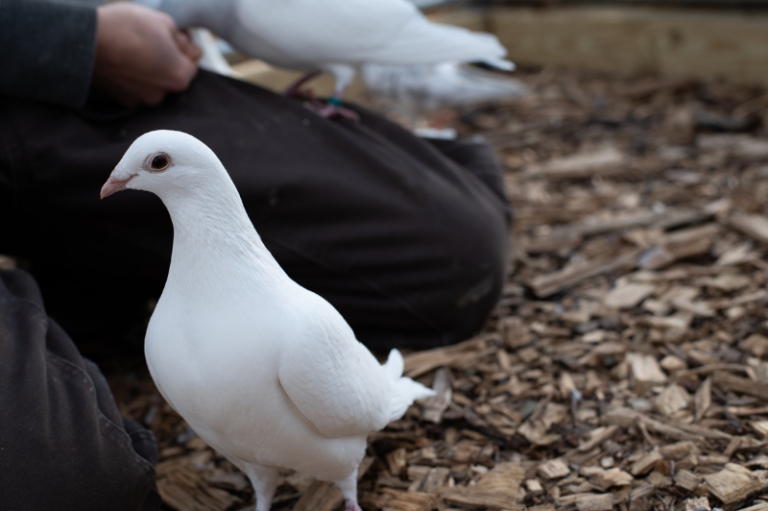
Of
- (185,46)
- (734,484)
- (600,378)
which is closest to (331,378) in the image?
(734,484)

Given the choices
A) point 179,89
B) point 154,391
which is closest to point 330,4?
point 179,89

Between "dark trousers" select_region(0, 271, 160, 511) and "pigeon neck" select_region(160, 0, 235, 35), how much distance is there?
3.21ft

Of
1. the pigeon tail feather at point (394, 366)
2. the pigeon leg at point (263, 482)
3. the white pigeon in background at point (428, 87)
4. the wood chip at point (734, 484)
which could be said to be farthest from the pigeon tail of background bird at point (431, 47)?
the wood chip at point (734, 484)

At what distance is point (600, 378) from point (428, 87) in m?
1.94

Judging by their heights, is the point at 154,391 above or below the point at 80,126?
below

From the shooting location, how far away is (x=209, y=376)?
1.16m

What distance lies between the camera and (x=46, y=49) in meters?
1.67

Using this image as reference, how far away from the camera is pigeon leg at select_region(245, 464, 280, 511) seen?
144cm

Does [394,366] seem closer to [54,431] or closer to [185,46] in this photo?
[54,431]

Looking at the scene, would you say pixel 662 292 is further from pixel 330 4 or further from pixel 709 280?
pixel 330 4

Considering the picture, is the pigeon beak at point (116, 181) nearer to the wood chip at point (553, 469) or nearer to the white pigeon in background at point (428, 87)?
the wood chip at point (553, 469)

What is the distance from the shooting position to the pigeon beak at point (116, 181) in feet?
3.76

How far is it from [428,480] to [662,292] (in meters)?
1.10

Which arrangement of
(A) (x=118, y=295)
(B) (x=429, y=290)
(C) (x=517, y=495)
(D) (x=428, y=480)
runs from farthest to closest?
(A) (x=118, y=295) < (B) (x=429, y=290) < (D) (x=428, y=480) < (C) (x=517, y=495)
